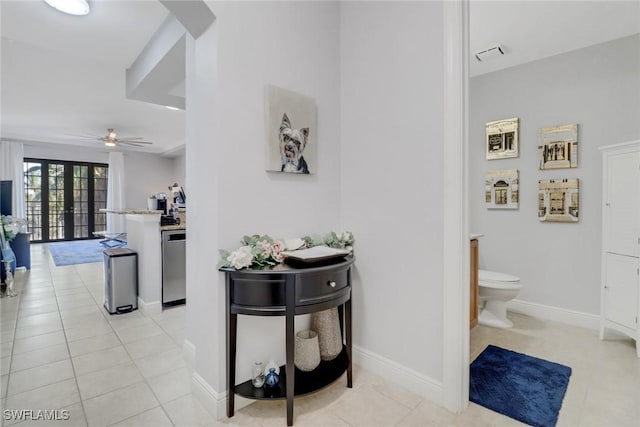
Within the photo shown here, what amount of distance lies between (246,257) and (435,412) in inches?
51.0

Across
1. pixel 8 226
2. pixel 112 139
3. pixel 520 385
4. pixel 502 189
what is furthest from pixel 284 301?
pixel 112 139

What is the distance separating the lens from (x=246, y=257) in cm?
152

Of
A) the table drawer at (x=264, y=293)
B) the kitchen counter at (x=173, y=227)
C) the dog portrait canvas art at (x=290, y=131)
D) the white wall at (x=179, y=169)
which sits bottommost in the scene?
the table drawer at (x=264, y=293)

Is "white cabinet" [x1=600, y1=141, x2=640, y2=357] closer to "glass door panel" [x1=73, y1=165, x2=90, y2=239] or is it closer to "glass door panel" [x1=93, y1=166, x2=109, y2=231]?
"glass door panel" [x1=93, y1=166, x2=109, y2=231]

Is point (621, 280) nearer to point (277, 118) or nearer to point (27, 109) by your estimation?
point (277, 118)

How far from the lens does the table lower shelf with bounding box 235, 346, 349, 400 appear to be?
1.58 m

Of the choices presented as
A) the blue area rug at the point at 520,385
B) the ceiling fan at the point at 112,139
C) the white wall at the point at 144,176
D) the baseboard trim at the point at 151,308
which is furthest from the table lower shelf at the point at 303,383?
the white wall at the point at 144,176

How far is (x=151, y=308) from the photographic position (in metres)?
3.13

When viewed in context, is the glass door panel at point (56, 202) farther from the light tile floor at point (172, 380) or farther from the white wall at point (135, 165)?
the light tile floor at point (172, 380)

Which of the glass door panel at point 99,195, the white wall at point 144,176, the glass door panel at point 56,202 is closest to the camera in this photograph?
the glass door panel at point 56,202

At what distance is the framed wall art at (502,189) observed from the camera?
324cm

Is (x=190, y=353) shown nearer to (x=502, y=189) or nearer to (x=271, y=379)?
(x=271, y=379)

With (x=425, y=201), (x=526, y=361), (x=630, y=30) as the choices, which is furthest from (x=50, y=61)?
(x=630, y=30)

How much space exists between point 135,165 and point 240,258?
30.6 feet
